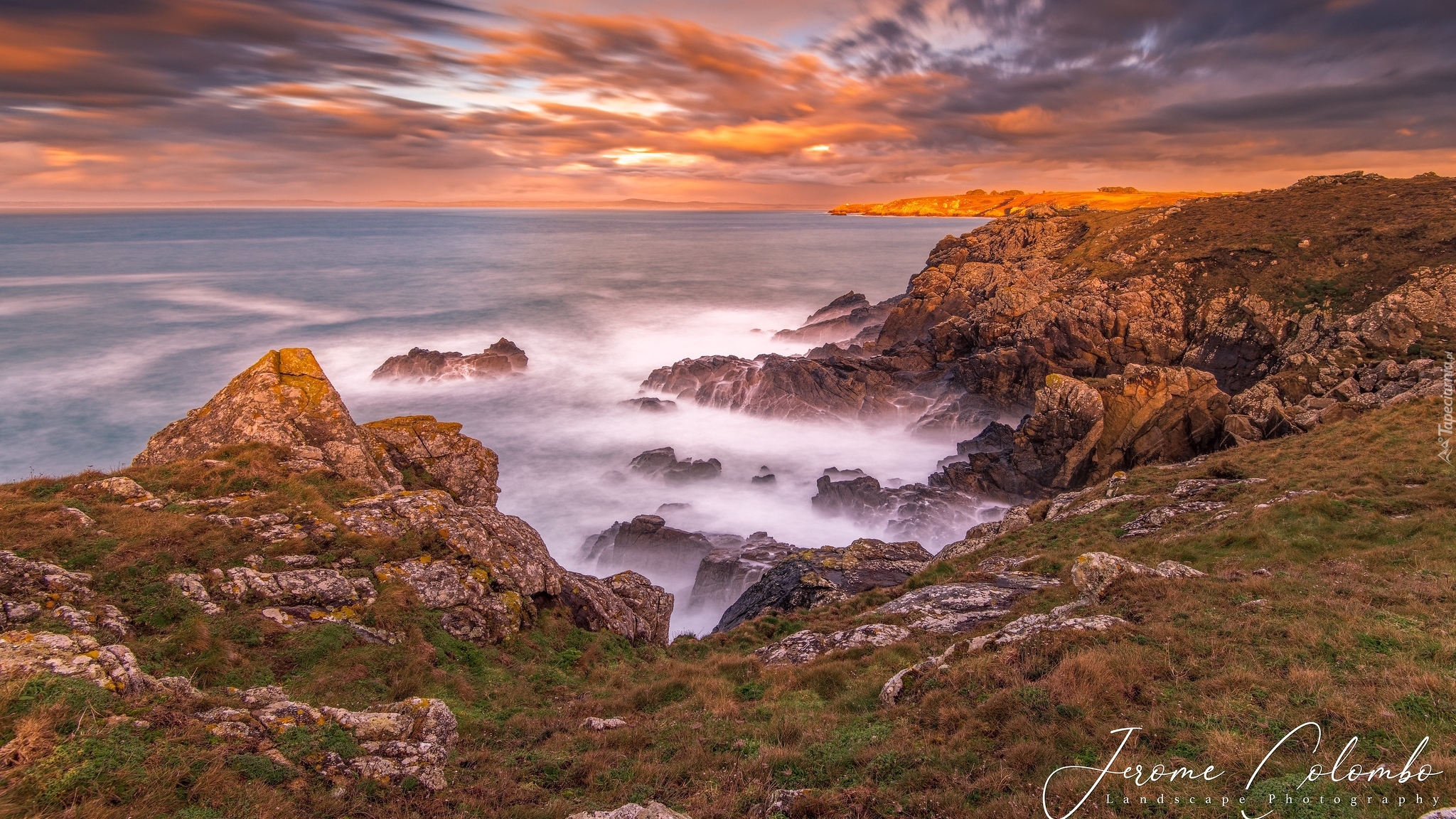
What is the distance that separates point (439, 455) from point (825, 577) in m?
15.6

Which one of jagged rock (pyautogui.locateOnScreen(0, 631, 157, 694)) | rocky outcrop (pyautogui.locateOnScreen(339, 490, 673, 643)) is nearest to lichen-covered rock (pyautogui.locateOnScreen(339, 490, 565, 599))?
rocky outcrop (pyautogui.locateOnScreen(339, 490, 673, 643))

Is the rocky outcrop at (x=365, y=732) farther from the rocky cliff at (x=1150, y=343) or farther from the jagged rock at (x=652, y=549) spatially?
the rocky cliff at (x=1150, y=343)

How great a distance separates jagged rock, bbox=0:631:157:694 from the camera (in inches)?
328

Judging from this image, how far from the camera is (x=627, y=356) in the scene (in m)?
73.3

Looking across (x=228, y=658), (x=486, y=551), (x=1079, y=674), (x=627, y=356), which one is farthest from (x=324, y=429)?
(x=627, y=356)

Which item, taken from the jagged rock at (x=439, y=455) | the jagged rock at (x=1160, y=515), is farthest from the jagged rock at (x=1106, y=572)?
the jagged rock at (x=439, y=455)

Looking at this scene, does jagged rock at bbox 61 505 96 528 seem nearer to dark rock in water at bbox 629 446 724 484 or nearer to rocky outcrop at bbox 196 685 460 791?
rocky outcrop at bbox 196 685 460 791

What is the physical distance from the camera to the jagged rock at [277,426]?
805 inches

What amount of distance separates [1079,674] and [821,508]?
29.2 m

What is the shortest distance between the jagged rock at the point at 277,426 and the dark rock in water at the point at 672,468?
22788 millimetres

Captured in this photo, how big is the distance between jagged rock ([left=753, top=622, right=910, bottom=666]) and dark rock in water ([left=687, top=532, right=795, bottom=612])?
11165mm

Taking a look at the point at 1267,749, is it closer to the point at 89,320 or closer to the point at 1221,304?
the point at 1221,304

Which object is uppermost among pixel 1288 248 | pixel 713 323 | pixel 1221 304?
pixel 1288 248
